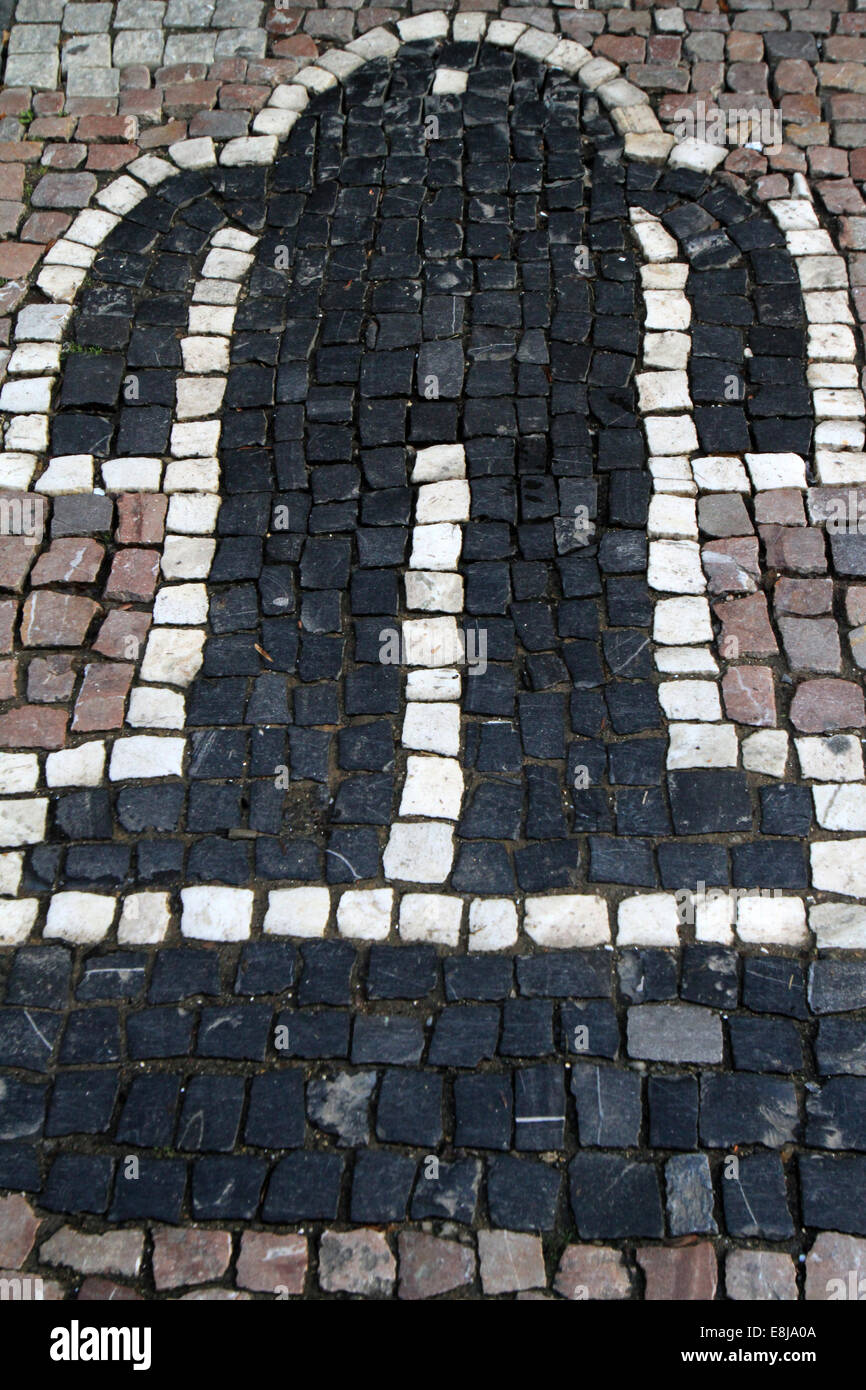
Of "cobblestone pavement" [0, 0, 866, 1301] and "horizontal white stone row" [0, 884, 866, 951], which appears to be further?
"horizontal white stone row" [0, 884, 866, 951]

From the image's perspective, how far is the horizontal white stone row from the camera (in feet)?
14.5

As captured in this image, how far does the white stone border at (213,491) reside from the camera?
14.7 feet

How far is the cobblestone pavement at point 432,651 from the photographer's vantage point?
13.2 ft

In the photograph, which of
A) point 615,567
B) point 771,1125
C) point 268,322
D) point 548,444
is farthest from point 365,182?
point 771,1125

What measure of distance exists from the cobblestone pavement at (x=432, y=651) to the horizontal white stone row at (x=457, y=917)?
0.02 m

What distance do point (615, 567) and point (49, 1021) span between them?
287cm

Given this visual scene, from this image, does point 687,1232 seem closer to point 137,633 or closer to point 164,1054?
point 164,1054

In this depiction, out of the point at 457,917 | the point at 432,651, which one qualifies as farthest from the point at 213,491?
the point at 457,917

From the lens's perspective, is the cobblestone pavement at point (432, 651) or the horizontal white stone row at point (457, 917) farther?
the horizontal white stone row at point (457, 917)

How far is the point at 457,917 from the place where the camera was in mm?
4488

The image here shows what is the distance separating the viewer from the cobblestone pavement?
13.2 feet

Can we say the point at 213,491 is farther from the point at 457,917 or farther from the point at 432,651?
the point at 457,917

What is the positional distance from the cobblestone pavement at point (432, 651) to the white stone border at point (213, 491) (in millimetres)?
22

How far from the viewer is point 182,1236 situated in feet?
12.9
